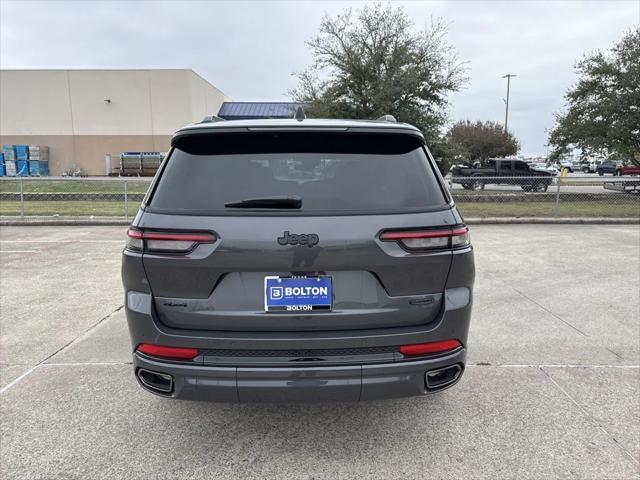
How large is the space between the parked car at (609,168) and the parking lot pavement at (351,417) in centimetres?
4758

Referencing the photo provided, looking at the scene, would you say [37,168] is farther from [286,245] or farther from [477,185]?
[286,245]

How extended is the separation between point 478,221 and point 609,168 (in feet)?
137

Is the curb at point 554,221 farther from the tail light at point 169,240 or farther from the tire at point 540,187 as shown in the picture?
the tail light at point 169,240

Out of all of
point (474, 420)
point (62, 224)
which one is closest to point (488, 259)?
point (474, 420)

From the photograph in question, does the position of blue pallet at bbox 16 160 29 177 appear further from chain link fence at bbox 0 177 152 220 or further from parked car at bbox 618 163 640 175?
parked car at bbox 618 163 640 175

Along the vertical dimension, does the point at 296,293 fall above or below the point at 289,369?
above

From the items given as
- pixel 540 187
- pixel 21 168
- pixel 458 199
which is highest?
pixel 21 168

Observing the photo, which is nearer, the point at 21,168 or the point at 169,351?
the point at 169,351

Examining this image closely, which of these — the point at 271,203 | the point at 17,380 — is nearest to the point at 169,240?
the point at 271,203

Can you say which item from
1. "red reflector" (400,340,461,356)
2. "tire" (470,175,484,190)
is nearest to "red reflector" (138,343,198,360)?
"red reflector" (400,340,461,356)

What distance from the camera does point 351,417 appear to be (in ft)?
10.1

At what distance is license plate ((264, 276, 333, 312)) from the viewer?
231 centimetres

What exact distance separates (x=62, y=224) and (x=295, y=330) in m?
12.1

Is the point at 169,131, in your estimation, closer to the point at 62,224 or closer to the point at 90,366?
the point at 62,224
